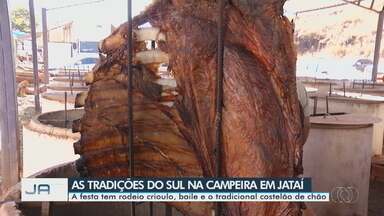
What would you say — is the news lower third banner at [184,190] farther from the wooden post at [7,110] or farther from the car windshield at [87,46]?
the car windshield at [87,46]

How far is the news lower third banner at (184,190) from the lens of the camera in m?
1.86

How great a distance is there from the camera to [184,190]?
206 centimetres

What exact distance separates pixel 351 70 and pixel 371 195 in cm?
1897

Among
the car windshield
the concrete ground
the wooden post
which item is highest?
the car windshield

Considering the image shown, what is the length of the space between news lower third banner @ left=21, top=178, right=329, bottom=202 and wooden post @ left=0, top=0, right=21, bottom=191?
2996mm

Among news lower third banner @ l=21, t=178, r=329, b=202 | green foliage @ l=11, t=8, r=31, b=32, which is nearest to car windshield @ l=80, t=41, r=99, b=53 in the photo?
green foliage @ l=11, t=8, r=31, b=32

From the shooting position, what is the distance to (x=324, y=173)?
500cm

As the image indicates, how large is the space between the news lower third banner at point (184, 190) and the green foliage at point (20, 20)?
1238 inches

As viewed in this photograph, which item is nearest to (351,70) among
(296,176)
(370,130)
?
(370,130)

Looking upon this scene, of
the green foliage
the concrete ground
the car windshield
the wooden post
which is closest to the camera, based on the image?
the wooden post

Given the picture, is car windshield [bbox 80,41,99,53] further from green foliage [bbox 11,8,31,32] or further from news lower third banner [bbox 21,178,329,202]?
news lower third banner [bbox 21,178,329,202]

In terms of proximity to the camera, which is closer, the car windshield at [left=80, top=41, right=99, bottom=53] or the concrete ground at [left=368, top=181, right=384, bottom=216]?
the concrete ground at [left=368, top=181, right=384, bottom=216]

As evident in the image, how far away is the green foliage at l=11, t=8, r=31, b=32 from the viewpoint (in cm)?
3225

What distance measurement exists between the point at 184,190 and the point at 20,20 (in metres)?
35.0
